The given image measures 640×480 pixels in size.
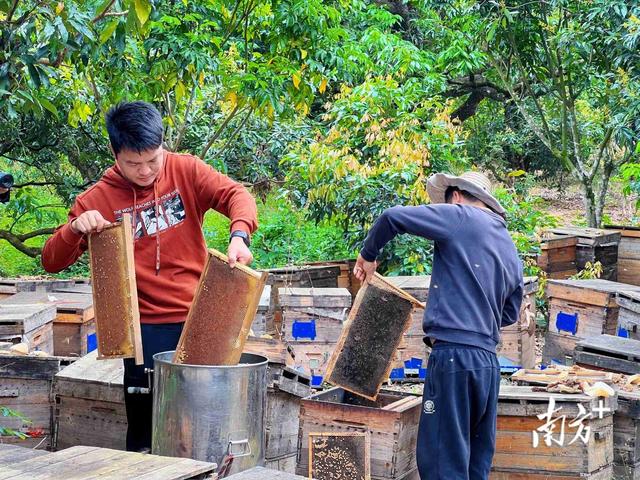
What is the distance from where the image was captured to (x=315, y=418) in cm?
476

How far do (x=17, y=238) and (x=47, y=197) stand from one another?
22.2 feet

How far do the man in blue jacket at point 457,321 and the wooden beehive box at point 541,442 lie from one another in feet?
1.96

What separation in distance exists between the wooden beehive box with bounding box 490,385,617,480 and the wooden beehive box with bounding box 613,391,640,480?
279 millimetres

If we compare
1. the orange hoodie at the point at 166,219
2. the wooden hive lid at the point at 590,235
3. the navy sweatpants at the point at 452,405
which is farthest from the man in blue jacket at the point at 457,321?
the wooden hive lid at the point at 590,235

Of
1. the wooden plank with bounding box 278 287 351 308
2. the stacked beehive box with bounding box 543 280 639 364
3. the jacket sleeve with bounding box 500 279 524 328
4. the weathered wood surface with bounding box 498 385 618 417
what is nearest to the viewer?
the jacket sleeve with bounding box 500 279 524 328

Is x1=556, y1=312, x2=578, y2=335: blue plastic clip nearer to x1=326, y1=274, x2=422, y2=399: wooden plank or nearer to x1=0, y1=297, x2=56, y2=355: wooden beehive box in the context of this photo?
x1=326, y1=274, x2=422, y2=399: wooden plank

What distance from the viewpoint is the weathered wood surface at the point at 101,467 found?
2746 millimetres

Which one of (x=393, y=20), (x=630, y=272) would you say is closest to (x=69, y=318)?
(x=630, y=272)

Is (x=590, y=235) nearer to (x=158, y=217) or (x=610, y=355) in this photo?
(x=610, y=355)

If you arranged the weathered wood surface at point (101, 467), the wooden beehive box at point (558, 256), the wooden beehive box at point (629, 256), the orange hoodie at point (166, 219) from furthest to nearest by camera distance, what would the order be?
the wooden beehive box at point (629, 256) < the wooden beehive box at point (558, 256) < the orange hoodie at point (166, 219) < the weathered wood surface at point (101, 467)

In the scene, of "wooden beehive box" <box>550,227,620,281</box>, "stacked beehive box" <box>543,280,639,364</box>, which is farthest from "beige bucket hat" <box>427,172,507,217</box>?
"wooden beehive box" <box>550,227,620,281</box>

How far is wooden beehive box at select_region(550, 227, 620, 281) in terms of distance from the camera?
34.2 feet

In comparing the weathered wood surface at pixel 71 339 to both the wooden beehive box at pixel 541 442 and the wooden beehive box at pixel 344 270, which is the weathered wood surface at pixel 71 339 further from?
the wooden beehive box at pixel 541 442

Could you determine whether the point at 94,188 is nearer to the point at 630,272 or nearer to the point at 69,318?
the point at 69,318
